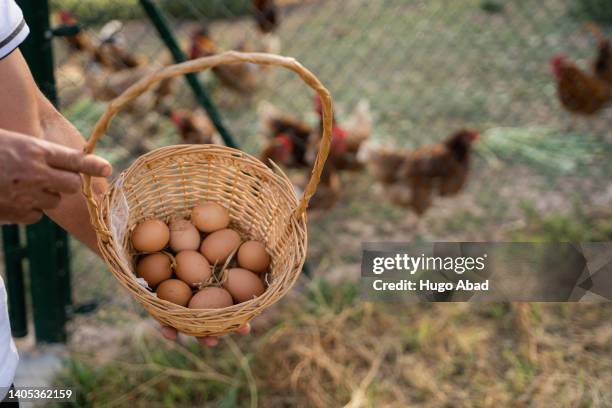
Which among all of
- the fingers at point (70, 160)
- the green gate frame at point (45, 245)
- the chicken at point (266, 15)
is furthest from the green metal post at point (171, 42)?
the chicken at point (266, 15)

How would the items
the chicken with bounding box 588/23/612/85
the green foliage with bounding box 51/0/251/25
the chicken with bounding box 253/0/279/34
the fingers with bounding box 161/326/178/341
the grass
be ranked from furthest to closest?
the green foliage with bounding box 51/0/251/25 < the chicken with bounding box 253/0/279/34 < the chicken with bounding box 588/23/612/85 < the grass < the fingers with bounding box 161/326/178/341

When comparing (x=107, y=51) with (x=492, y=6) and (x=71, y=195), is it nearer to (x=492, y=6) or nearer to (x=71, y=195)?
(x=71, y=195)

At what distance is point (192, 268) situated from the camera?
4.30 feet

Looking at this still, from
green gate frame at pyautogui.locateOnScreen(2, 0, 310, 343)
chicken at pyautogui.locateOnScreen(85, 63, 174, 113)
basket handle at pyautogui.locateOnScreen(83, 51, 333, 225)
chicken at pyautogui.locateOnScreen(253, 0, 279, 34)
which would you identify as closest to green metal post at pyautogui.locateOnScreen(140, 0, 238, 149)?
green gate frame at pyautogui.locateOnScreen(2, 0, 310, 343)

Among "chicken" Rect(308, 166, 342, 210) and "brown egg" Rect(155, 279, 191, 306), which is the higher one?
"brown egg" Rect(155, 279, 191, 306)

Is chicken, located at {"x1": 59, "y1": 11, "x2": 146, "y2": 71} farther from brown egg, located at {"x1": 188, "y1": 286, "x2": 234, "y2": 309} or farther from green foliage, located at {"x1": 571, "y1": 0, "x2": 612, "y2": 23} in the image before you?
green foliage, located at {"x1": 571, "y1": 0, "x2": 612, "y2": 23}

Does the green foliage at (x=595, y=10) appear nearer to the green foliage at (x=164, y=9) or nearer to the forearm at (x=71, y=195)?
the green foliage at (x=164, y=9)

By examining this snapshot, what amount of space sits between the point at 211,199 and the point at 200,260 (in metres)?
0.15

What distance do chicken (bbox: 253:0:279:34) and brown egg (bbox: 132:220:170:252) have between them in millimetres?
2983

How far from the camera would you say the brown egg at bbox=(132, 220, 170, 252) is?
1.27 metres

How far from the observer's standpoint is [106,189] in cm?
115

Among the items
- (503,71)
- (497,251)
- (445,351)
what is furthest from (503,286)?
(503,71)

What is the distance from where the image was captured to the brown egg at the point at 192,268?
1305 millimetres

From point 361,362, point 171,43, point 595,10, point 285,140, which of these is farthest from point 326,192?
point 595,10
